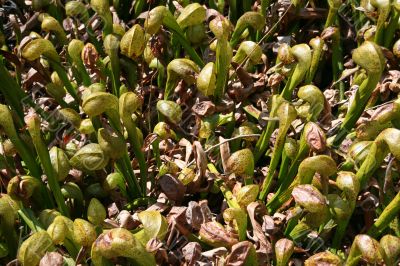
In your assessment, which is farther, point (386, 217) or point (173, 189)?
point (173, 189)

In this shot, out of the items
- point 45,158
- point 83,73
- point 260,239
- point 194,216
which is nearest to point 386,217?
point 260,239

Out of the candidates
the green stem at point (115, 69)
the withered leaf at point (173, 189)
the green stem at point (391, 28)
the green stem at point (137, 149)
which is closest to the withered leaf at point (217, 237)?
the withered leaf at point (173, 189)

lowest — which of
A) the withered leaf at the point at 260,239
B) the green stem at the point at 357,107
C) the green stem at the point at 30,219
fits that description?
the withered leaf at the point at 260,239

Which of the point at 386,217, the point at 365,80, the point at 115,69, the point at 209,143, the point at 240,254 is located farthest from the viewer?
the point at 115,69

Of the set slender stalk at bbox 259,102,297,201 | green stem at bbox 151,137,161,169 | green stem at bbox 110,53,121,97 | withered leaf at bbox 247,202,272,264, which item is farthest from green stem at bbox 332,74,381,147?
green stem at bbox 110,53,121,97

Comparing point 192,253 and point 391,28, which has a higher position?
point 391,28

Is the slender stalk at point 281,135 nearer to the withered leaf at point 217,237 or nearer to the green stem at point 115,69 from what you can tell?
the withered leaf at point 217,237

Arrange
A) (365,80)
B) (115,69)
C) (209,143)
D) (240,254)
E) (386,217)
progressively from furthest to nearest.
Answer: (115,69), (209,143), (365,80), (386,217), (240,254)

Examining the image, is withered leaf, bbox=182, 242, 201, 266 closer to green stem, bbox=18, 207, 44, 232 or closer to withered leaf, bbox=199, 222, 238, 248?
withered leaf, bbox=199, 222, 238, 248

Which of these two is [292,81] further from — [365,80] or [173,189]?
[173,189]
